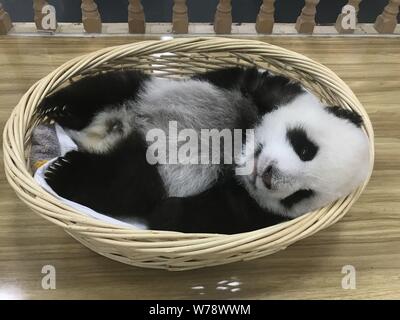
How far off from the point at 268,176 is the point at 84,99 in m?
0.45

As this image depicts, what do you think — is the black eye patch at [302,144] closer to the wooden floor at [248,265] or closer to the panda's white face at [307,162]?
the panda's white face at [307,162]

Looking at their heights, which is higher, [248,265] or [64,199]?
[64,199]

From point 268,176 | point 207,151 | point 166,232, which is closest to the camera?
point 166,232

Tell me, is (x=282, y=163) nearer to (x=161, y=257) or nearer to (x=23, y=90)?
(x=161, y=257)

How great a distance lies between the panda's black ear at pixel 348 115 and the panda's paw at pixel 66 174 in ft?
1.77

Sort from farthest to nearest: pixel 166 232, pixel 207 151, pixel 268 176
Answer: pixel 207 151
pixel 268 176
pixel 166 232

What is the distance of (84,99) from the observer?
1074 millimetres

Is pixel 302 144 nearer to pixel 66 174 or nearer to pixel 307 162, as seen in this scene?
pixel 307 162

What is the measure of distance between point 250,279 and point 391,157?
0.56 meters

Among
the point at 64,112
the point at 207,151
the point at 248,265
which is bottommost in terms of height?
the point at 248,265

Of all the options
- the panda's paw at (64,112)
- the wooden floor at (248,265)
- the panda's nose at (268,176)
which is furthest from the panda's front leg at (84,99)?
the panda's nose at (268,176)

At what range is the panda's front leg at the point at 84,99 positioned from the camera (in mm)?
1075

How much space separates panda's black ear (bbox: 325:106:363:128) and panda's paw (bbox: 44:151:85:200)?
0.54m

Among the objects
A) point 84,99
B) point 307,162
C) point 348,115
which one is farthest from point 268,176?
point 84,99
